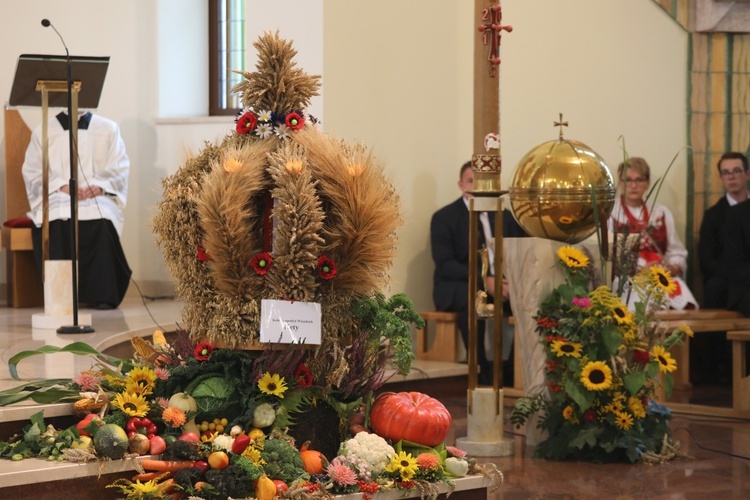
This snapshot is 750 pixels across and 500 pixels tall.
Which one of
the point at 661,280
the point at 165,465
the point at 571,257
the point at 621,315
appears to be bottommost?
the point at 165,465

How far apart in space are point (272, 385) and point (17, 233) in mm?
5256

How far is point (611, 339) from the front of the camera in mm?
5359

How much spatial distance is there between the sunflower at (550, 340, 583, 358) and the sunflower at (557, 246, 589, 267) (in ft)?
1.26

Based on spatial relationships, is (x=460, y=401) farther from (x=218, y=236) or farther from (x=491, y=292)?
(x=218, y=236)

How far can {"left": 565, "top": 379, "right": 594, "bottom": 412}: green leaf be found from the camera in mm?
5340

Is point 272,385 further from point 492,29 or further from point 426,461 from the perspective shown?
point 492,29

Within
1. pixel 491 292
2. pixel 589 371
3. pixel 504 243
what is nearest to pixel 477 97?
pixel 504 243

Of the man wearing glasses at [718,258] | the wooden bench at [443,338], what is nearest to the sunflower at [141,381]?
the wooden bench at [443,338]

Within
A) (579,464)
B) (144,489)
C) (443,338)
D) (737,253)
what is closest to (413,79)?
(443,338)

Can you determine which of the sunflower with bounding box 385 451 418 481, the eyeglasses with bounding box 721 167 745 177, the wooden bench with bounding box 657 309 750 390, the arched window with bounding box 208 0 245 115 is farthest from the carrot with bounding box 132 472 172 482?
the arched window with bounding box 208 0 245 115

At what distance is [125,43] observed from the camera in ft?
31.0

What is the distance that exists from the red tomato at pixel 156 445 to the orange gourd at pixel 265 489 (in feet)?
1.27

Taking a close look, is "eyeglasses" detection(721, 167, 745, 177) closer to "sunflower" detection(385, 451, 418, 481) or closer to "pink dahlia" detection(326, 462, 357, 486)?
"sunflower" detection(385, 451, 418, 481)

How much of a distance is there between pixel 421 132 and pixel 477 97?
2254mm
